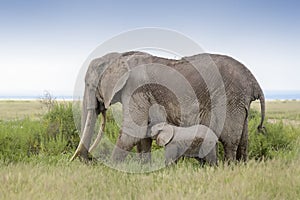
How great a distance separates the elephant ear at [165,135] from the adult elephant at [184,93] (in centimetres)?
21

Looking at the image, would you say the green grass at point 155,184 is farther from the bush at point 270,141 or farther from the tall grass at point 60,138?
the bush at point 270,141

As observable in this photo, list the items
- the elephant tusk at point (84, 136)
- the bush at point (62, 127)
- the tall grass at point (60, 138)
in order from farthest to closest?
the bush at point (62, 127) → the tall grass at point (60, 138) → the elephant tusk at point (84, 136)

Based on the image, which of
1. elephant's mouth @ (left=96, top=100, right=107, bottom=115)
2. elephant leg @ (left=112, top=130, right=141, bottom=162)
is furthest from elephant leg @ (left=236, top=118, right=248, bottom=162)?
elephant's mouth @ (left=96, top=100, right=107, bottom=115)

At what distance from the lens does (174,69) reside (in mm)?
6836

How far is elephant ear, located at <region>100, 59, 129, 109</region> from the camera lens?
680cm

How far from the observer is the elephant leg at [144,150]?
24.3 ft

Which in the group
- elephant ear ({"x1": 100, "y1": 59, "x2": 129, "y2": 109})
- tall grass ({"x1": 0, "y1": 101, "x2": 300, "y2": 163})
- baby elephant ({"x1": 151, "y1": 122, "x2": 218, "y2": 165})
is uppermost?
elephant ear ({"x1": 100, "y1": 59, "x2": 129, "y2": 109})

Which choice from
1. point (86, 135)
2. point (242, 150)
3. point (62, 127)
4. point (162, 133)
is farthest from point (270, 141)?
point (62, 127)

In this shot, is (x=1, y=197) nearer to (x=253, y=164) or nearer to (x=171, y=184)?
(x=171, y=184)

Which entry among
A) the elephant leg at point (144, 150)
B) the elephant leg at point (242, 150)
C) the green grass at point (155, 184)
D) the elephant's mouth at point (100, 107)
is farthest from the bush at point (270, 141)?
the elephant's mouth at point (100, 107)

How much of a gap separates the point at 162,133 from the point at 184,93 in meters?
0.67

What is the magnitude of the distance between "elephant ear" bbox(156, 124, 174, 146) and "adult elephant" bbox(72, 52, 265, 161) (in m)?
0.21

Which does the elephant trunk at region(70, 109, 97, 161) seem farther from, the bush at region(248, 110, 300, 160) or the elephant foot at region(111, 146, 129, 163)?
the bush at region(248, 110, 300, 160)

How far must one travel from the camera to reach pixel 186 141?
6.61 m
